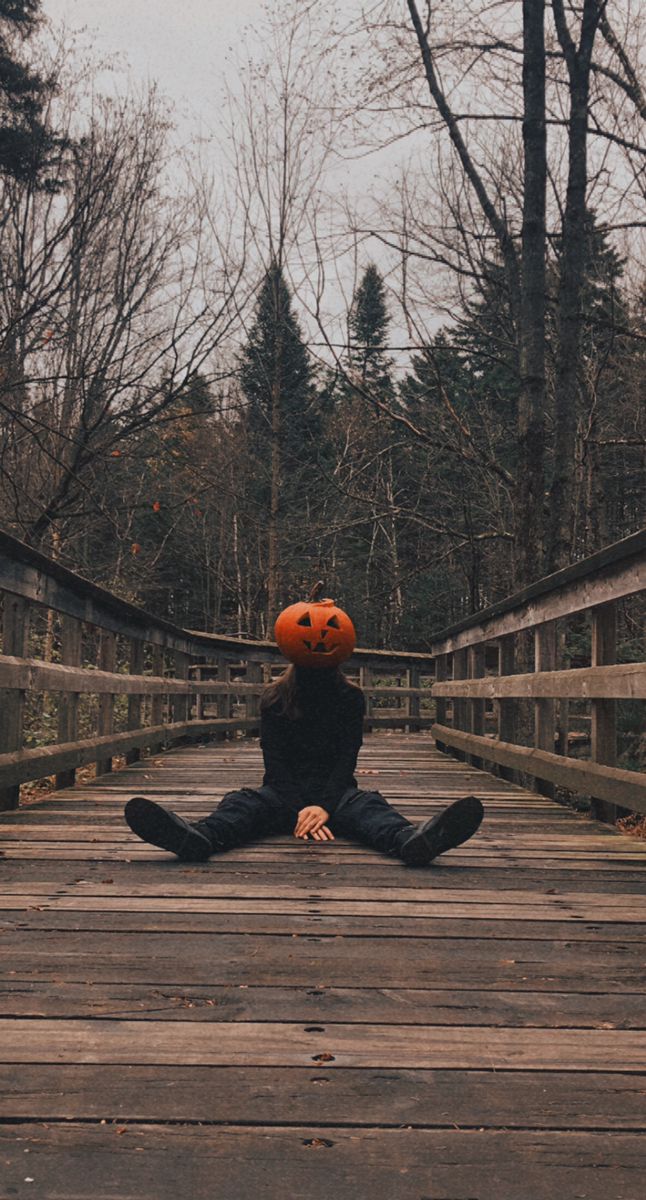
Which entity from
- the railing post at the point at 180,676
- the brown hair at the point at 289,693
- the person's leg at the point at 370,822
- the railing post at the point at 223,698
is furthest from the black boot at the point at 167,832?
the railing post at the point at 223,698

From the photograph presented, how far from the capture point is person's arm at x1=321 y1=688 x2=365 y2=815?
183 inches

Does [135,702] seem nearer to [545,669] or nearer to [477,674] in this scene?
[477,674]

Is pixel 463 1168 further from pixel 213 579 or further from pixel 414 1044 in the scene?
pixel 213 579

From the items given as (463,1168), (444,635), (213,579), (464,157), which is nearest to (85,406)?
(444,635)

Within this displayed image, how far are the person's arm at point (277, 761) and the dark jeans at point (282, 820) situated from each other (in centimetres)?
4

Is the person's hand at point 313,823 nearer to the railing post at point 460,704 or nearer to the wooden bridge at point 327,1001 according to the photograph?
the wooden bridge at point 327,1001

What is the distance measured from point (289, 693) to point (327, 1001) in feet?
8.33

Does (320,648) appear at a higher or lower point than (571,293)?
lower

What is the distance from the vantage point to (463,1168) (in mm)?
1531

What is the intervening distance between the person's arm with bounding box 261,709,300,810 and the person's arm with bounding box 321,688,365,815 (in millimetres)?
144

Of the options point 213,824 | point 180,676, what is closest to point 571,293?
point 180,676

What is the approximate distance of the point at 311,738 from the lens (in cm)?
482

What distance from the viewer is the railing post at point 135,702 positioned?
334 inches

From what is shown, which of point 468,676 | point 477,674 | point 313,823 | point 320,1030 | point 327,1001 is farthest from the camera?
point 468,676
